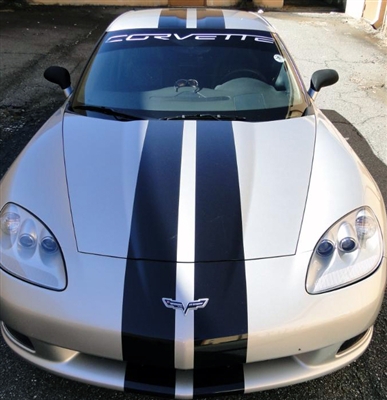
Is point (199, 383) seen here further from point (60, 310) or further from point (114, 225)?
point (114, 225)

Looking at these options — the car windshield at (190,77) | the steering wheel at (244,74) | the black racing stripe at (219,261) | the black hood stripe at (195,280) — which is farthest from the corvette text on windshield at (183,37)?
the black hood stripe at (195,280)

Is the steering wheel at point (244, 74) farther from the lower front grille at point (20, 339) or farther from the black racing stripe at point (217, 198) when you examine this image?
the lower front grille at point (20, 339)

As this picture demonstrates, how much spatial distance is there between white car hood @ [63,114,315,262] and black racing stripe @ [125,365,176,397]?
1.34ft

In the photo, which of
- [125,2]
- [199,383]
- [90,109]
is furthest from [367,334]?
[125,2]

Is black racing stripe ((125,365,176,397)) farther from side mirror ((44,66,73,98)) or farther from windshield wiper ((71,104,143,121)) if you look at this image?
side mirror ((44,66,73,98))

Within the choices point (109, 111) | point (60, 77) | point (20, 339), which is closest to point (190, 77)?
point (109, 111)

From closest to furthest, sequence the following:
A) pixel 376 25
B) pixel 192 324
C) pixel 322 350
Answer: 1. pixel 192 324
2. pixel 322 350
3. pixel 376 25

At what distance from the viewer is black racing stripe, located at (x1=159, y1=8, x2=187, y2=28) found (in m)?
2.98

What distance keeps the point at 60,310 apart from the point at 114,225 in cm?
39

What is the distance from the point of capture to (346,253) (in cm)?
177

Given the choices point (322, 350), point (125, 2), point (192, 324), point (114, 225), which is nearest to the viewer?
point (192, 324)

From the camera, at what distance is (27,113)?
475cm

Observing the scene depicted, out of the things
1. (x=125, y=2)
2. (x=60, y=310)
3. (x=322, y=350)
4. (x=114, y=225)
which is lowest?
(x=125, y=2)

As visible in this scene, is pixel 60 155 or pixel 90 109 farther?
pixel 90 109
